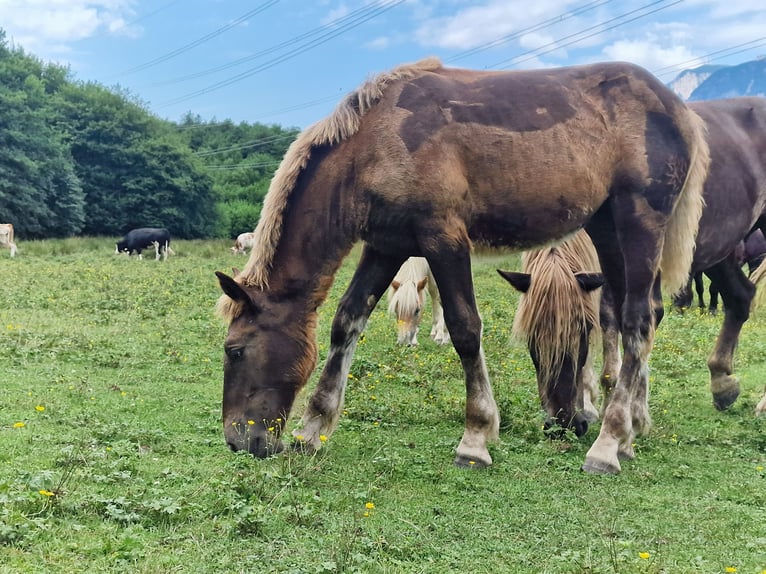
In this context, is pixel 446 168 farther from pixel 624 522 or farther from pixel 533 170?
pixel 624 522

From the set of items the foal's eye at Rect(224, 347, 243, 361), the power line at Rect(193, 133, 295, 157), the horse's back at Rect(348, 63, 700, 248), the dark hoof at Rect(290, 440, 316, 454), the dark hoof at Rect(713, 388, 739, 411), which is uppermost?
the power line at Rect(193, 133, 295, 157)

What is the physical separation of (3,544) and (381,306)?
11904 mm

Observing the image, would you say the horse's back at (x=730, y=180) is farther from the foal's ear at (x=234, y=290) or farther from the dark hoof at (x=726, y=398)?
the foal's ear at (x=234, y=290)

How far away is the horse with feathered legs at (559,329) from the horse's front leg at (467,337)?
0.76 metres

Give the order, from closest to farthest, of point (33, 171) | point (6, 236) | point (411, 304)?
point (411, 304), point (6, 236), point (33, 171)

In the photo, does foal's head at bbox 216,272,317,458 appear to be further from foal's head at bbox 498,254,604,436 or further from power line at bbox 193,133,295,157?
power line at bbox 193,133,295,157

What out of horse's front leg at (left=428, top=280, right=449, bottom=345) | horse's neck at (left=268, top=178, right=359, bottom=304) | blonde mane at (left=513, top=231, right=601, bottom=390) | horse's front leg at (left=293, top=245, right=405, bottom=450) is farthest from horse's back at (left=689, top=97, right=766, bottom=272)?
horse's front leg at (left=428, top=280, right=449, bottom=345)

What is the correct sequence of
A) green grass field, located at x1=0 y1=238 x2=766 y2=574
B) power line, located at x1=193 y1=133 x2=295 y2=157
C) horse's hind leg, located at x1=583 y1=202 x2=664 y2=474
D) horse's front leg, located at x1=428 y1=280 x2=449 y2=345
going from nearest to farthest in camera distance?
green grass field, located at x1=0 y1=238 x2=766 y2=574, horse's hind leg, located at x1=583 y1=202 x2=664 y2=474, horse's front leg, located at x1=428 y1=280 x2=449 y2=345, power line, located at x1=193 y1=133 x2=295 y2=157

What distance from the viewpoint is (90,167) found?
44938 millimetres

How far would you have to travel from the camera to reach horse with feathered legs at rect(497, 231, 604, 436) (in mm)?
5141

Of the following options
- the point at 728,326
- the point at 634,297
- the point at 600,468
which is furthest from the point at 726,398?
the point at 600,468

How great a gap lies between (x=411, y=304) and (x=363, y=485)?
5.94 metres

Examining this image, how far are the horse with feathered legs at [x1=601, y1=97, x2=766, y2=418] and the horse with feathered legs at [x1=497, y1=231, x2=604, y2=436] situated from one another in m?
0.65

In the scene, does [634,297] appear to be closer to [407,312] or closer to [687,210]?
[687,210]
